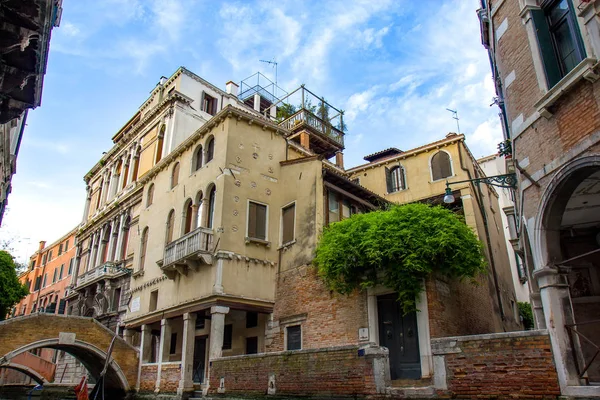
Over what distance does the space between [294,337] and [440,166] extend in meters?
10.2

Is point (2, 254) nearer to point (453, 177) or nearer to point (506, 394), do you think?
point (453, 177)

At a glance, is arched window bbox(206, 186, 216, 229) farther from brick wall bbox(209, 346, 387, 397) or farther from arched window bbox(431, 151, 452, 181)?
arched window bbox(431, 151, 452, 181)

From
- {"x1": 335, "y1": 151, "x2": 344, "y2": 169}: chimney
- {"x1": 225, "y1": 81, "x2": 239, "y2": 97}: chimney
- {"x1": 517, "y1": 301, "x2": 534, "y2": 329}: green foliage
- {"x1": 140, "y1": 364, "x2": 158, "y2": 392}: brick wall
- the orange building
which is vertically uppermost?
{"x1": 225, "y1": 81, "x2": 239, "y2": 97}: chimney

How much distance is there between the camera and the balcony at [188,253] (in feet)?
48.5

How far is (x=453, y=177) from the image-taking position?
19.1m

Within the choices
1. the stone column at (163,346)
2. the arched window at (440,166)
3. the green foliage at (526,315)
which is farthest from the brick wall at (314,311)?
the green foliage at (526,315)

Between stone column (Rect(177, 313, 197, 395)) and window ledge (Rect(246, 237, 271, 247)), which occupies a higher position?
window ledge (Rect(246, 237, 271, 247))

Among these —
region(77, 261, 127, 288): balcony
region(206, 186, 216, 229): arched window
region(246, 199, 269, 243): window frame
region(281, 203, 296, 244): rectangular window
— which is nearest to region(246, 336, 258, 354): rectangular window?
region(246, 199, 269, 243): window frame

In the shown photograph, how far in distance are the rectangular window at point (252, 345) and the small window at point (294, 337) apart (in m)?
1.84

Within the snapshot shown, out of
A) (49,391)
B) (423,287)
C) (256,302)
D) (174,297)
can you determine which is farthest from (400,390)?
(49,391)

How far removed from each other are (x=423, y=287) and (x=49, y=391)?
23309 mm

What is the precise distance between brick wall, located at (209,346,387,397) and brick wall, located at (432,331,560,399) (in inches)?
59.8

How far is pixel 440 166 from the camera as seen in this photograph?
19.8 meters

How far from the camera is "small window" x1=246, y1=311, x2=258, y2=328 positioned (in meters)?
16.0
